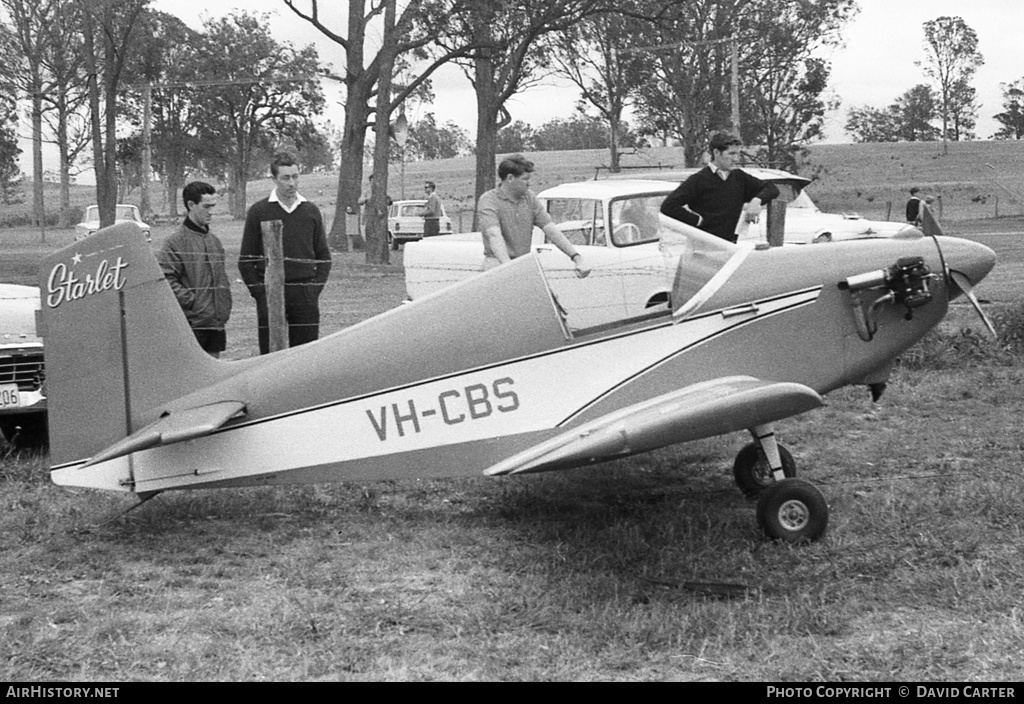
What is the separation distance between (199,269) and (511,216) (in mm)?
2103

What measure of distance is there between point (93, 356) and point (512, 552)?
7.66 ft

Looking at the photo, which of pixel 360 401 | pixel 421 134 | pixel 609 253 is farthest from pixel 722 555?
pixel 421 134

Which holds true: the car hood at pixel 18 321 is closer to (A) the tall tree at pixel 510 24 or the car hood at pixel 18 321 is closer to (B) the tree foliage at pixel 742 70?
(A) the tall tree at pixel 510 24

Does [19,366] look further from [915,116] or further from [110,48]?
[915,116]

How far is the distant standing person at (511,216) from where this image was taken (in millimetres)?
7652

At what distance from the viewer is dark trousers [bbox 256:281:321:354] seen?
25.9 ft

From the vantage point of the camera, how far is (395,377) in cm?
575

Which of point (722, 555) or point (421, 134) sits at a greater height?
point (421, 134)

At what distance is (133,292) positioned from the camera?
573cm

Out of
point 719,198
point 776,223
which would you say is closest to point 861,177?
point 776,223

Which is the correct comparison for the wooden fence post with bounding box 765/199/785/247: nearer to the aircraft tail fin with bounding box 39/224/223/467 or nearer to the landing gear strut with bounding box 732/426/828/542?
the landing gear strut with bounding box 732/426/828/542

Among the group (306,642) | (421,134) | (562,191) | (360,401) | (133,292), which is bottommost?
(306,642)

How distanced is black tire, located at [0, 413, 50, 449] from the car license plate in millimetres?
641
